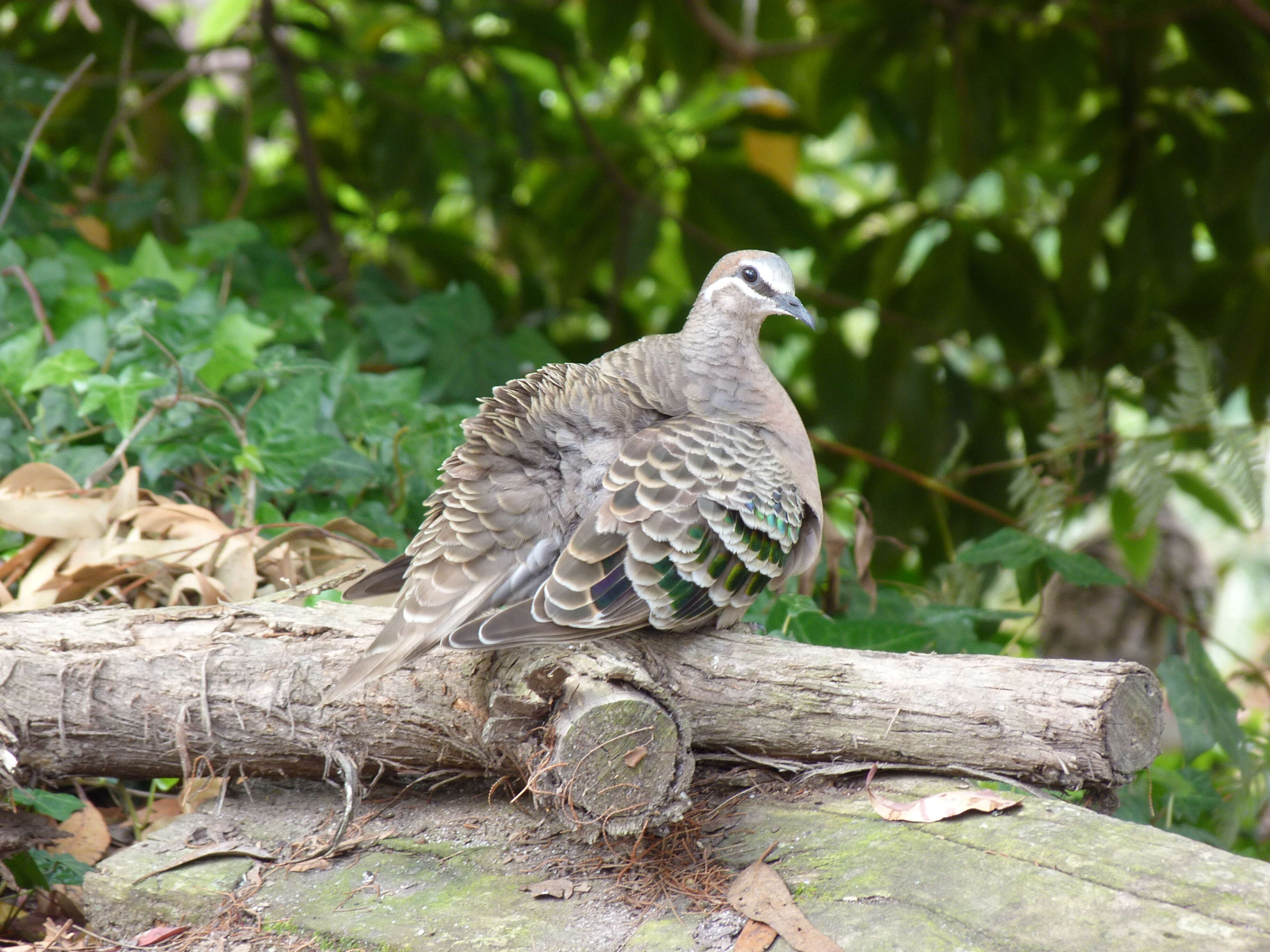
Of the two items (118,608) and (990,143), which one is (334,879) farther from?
(990,143)

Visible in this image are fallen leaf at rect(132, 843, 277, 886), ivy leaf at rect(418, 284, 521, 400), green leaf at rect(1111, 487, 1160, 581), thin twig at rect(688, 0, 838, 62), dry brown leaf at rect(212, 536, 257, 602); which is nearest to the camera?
fallen leaf at rect(132, 843, 277, 886)

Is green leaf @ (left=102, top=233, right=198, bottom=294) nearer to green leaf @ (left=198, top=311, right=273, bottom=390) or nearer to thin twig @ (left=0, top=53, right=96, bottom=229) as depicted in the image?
thin twig @ (left=0, top=53, right=96, bottom=229)

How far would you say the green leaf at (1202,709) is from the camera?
2645 mm

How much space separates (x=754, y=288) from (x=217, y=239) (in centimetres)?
250

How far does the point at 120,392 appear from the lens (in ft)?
9.93

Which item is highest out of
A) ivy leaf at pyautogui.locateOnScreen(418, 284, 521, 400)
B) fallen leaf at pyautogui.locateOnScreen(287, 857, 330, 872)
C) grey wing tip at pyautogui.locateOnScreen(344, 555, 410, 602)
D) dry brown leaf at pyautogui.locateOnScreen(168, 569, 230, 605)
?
ivy leaf at pyautogui.locateOnScreen(418, 284, 521, 400)

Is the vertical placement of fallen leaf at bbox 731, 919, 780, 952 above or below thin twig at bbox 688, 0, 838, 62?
below

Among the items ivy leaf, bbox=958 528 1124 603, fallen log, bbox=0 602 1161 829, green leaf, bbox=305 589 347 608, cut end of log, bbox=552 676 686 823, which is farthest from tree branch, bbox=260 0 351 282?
cut end of log, bbox=552 676 686 823

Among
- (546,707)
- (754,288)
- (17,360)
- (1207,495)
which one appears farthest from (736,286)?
(1207,495)

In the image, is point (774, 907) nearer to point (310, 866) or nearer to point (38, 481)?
point (310, 866)

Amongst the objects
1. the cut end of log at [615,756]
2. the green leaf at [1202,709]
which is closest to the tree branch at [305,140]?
the cut end of log at [615,756]

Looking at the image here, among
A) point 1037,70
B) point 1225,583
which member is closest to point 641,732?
point 1037,70

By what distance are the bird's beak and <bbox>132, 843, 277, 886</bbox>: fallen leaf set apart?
162 cm

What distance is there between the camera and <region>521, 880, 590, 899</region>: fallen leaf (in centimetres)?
185
